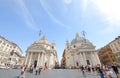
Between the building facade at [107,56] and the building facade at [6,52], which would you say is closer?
the building facade at [6,52]

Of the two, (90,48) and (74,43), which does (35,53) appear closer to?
(74,43)

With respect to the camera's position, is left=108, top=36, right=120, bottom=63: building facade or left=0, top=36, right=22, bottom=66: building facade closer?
left=108, top=36, right=120, bottom=63: building facade

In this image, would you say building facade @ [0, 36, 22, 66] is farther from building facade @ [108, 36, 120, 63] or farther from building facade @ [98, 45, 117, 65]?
building facade @ [108, 36, 120, 63]

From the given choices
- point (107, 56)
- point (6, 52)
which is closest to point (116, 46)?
point (107, 56)

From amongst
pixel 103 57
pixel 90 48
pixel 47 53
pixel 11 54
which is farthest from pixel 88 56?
pixel 11 54

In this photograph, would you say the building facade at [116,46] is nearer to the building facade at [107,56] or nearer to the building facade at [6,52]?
the building facade at [107,56]

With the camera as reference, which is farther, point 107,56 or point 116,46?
point 107,56

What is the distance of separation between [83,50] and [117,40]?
18072 millimetres

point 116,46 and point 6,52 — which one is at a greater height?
point 116,46

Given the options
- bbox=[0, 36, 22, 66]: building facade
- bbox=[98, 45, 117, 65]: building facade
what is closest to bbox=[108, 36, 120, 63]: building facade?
bbox=[98, 45, 117, 65]: building facade

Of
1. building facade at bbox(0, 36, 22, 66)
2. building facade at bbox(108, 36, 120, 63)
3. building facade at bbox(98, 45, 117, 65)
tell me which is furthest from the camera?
building facade at bbox(98, 45, 117, 65)

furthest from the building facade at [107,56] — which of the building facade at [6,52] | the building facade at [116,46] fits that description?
the building facade at [6,52]

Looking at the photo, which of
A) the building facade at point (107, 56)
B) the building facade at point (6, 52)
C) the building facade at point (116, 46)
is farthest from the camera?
the building facade at point (107, 56)

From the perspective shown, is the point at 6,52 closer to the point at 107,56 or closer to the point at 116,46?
the point at 107,56
